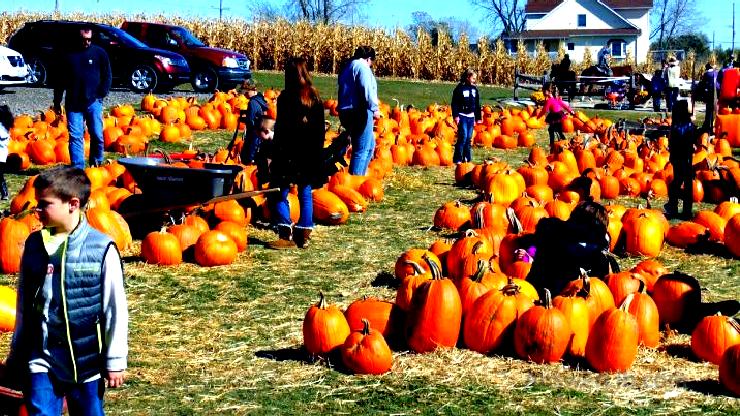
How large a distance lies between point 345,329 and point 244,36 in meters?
38.8

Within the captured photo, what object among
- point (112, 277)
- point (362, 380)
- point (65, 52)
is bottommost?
point (362, 380)

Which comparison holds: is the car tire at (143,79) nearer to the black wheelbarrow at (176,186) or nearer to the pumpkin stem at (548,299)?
the black wheelbarrow at (176,186)

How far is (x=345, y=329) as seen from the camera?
6.23 metres

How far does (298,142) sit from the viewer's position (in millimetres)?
9477

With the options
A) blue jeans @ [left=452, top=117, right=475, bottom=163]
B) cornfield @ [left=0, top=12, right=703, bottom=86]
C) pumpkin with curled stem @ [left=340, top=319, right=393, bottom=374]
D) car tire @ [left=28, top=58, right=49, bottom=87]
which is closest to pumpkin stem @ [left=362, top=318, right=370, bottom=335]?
pumpkin with curled stem @ [left=340, top=319, right=393, bottom=374]

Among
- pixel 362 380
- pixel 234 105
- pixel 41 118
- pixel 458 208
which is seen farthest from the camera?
pixel 234 105

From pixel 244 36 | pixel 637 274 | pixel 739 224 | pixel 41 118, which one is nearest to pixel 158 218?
pixel 637 274

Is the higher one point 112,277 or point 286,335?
point 112,277

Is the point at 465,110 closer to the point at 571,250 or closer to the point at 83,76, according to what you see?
the point at 83,76

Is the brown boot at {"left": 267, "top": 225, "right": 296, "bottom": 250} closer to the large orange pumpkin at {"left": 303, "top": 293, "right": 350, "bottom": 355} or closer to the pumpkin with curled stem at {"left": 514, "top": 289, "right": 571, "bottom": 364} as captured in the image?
the large orange pumpkin at {"left": 303, "top": 293, "right": 350, "bottom": 355}

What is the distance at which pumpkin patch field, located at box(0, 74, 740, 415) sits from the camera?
5480 mm

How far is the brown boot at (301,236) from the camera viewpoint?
9625 millimetres

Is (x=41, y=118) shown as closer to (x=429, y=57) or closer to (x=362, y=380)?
(x=362, y=380)

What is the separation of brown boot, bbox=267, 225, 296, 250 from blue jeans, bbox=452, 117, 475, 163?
6.60 metres
